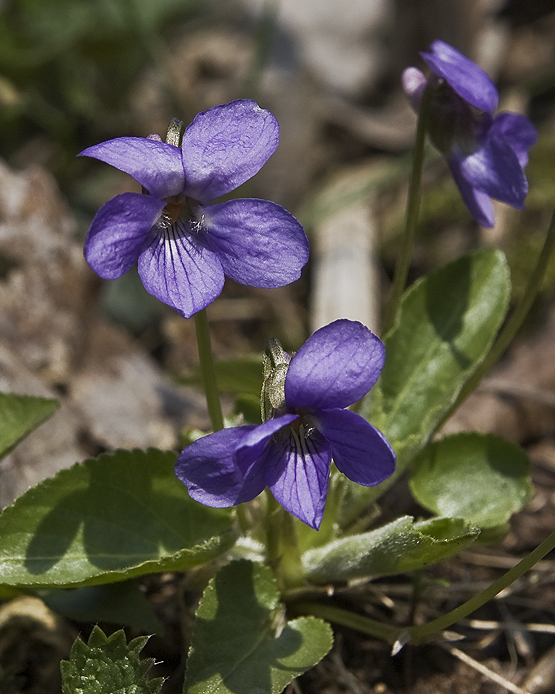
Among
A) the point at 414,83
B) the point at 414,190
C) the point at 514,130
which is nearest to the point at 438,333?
the point at 414,190

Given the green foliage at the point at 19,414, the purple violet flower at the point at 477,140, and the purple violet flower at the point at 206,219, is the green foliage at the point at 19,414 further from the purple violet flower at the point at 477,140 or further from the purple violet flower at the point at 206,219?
the purple violet flower at the point at 477,140

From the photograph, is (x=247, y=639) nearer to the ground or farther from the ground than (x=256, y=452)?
nearer to the ground

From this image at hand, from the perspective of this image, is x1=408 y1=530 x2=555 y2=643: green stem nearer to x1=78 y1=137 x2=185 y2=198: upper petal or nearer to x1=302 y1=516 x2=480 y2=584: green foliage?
x1=302 y1=516 x2=480 y2=584: green foliage

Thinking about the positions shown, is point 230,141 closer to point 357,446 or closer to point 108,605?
point 357,446

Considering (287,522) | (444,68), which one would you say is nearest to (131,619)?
(287,522)

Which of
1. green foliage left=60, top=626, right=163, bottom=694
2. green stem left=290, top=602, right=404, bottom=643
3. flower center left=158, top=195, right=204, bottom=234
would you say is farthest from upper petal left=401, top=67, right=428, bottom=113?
green foliage left=60, top=626, right=163, bottom=694
